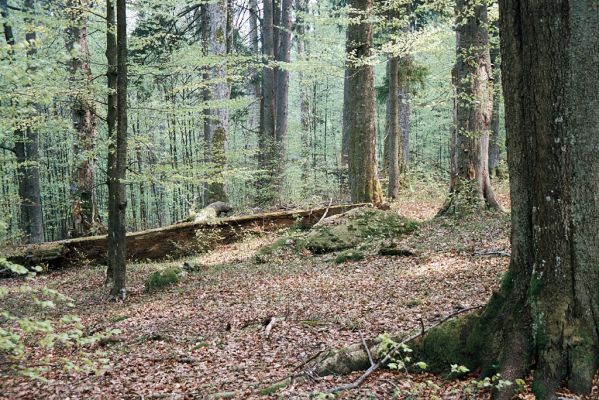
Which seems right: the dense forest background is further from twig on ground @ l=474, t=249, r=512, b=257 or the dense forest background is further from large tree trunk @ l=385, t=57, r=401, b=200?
twig on ground @ l=474, t=249, r=512, b=257

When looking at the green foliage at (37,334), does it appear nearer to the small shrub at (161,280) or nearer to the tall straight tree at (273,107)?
the small shrub at (161,280)

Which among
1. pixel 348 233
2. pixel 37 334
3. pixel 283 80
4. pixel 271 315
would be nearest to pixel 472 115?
pixel 348 233

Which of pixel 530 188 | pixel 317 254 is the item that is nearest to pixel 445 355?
pixel 530 188

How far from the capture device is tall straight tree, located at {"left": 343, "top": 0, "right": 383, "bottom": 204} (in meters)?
12.9

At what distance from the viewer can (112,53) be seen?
31.8ft

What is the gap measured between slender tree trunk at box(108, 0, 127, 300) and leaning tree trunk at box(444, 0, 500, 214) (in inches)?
286

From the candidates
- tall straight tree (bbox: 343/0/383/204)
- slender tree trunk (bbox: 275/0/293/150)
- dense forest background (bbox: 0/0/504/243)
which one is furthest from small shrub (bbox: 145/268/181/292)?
slender tree trunk (bbox: 275/0/293/150)

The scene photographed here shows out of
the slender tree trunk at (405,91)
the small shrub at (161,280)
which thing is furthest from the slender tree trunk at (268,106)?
the small shrub at (161,280)

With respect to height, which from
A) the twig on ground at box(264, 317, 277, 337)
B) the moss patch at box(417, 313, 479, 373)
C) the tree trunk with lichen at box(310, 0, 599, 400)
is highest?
the tree trunk with lichen at box(310, 0, 599, 400)

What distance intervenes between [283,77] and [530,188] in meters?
19.9

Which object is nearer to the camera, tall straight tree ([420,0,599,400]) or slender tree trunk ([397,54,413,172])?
tall straight tree ([420,0,599,400])

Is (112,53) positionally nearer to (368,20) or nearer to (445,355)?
(368,20)

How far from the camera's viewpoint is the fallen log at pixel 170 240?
486 inches

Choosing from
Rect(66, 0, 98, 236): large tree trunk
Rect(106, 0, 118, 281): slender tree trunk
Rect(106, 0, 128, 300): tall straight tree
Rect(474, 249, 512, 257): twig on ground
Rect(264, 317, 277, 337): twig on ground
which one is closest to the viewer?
Rect(264, 317, 277, 337): twig on ground
